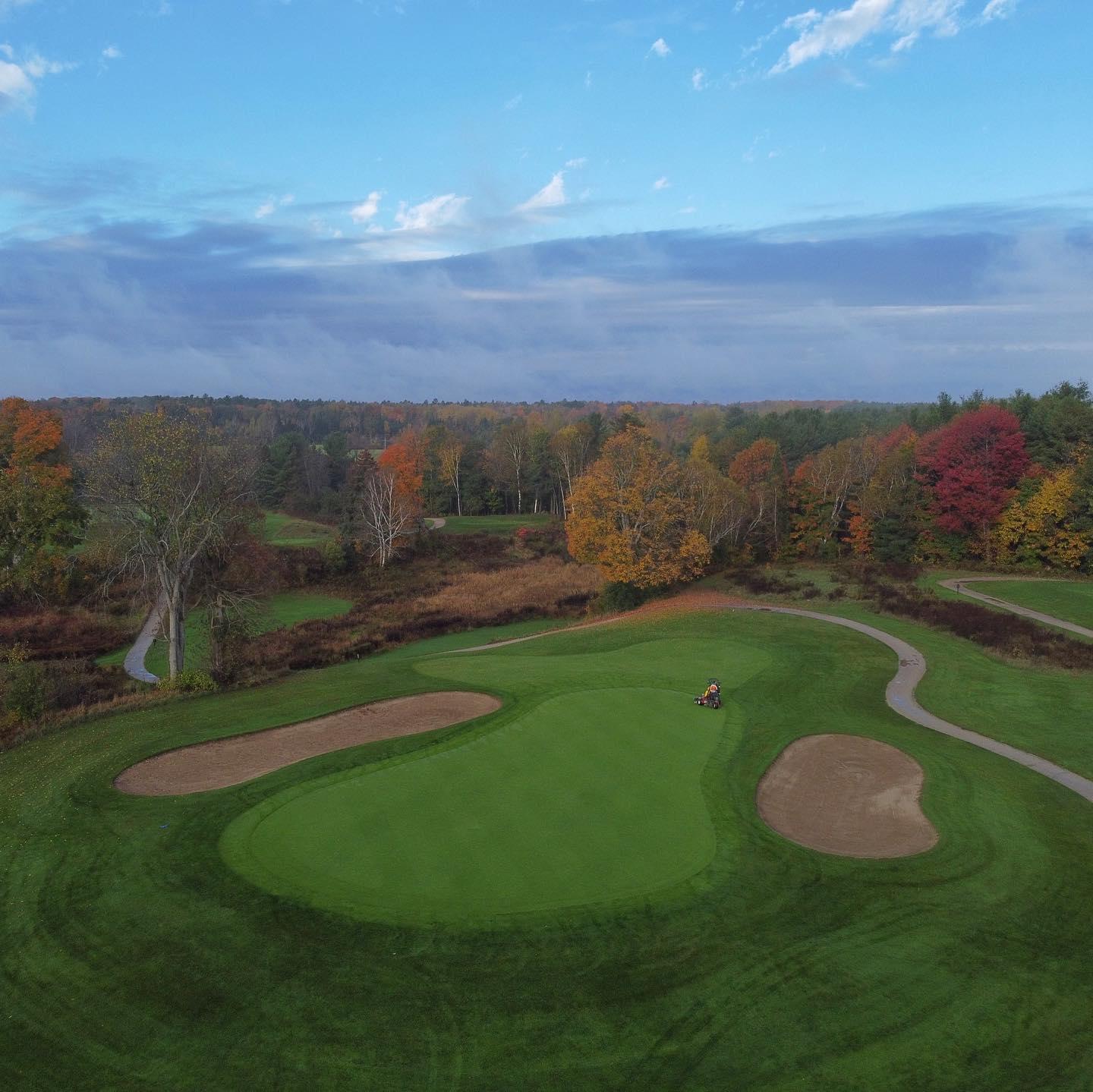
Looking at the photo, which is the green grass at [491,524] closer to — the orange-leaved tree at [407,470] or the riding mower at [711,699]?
the orange-leaved tree at [407,470]

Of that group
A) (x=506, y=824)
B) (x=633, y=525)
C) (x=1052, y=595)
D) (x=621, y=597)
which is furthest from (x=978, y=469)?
(x=506, y=824)

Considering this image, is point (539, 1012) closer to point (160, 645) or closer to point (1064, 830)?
point (1064, 830)

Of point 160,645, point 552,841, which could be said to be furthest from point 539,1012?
point 160,645

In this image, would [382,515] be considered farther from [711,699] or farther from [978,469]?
[711,699]

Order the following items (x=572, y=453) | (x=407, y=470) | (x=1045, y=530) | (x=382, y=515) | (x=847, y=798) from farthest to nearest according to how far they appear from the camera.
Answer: (x=572, y=453), (x=407, y=470), (x=382, y=515), (x=1045, y=530), (x=847, y=798)

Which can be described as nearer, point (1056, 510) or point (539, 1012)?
point (539, 1012)

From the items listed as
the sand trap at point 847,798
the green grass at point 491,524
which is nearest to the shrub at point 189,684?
the sand trap at point 847,798

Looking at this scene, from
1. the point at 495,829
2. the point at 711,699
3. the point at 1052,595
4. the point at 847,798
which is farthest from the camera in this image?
the point at 1052,595
